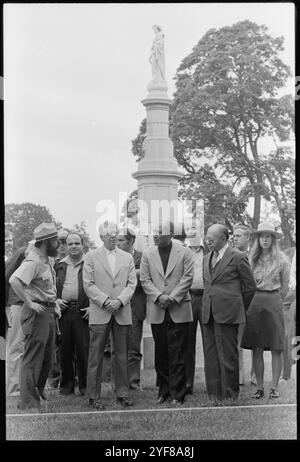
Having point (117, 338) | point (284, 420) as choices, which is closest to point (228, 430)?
point (284, 420)

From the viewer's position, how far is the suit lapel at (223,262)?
1100 centimetres

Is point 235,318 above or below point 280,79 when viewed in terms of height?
below

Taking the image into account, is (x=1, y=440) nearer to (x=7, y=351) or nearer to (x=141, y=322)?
(x=7, y=351)

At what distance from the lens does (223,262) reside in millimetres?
11008

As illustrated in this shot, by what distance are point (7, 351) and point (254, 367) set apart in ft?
6.73

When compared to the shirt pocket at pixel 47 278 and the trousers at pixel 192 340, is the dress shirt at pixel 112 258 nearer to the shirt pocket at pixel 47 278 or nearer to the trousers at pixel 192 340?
the shirt pocket at pixel 47 278

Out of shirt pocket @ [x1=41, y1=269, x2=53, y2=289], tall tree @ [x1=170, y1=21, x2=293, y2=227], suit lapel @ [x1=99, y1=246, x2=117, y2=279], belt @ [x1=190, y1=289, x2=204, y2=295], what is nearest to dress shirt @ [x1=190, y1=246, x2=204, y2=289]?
belt @ [x1=190, y1=289, x2=204, y2=295]

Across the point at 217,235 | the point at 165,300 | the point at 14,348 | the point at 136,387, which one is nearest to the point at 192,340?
the point at 165,300

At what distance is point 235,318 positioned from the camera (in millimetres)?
10984

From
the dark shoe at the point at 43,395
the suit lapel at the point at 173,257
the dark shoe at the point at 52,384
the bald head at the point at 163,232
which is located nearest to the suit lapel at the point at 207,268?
the suit lapel at the point at 173,257

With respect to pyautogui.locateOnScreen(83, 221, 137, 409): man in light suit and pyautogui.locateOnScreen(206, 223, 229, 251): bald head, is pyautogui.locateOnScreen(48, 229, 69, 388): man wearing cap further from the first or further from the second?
pyautogui.locateOnScreen(206, 223, 229, 251): bald head

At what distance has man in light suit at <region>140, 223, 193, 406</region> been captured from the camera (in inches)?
435

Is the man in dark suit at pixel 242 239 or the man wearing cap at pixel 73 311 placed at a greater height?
the man in dark suit at pixel 242 239

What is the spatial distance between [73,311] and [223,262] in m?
1.34
